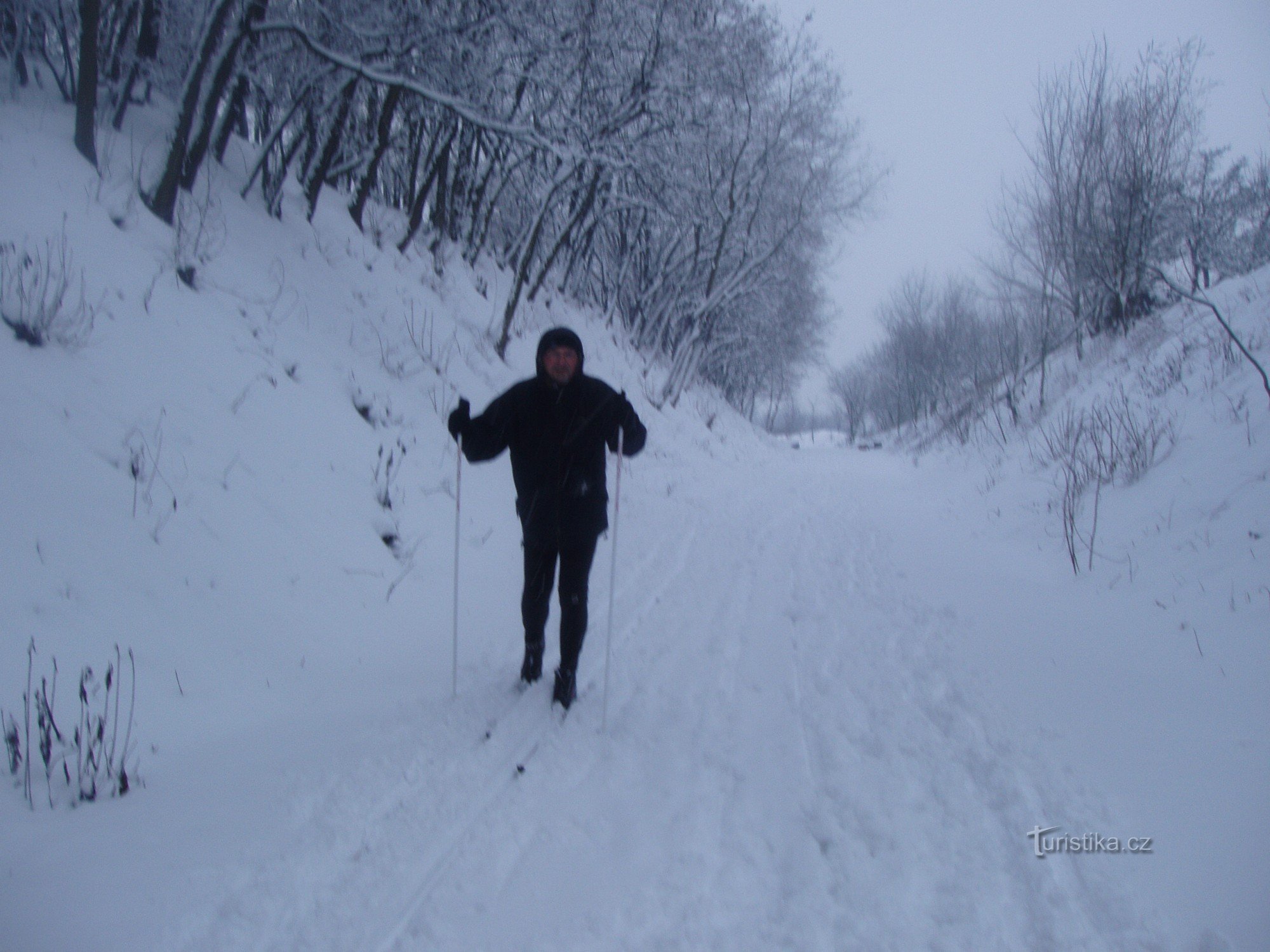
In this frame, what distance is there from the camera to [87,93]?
6207mm

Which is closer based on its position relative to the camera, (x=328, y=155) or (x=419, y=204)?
(x=328, y=155)

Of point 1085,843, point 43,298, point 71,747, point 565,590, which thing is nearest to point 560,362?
point 565,590

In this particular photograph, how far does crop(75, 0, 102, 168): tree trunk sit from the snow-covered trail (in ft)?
22.4

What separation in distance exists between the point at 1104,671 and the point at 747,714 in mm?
2269

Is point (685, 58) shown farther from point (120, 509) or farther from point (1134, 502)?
point (120, 509)

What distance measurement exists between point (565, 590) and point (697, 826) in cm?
145

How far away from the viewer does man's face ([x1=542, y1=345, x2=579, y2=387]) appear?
3.47 metres

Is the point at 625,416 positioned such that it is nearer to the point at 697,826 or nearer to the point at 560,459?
the point at 560,459

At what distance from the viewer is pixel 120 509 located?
3609 millimetres

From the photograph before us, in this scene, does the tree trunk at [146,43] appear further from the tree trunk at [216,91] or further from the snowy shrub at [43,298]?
the snowy shrub at [43,298]

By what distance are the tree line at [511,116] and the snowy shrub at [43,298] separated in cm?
205

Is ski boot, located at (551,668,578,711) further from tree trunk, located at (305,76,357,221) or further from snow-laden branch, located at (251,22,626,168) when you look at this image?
tree trunk, located at (305,76,357,221)

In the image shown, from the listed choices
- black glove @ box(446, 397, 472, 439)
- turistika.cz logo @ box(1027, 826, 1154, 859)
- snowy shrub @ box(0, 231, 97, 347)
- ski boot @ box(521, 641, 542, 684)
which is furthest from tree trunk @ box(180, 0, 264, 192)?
turistika.cz logo @ box(1027, 826, 1154, 859)

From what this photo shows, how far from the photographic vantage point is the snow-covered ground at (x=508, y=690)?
2.13 meters
